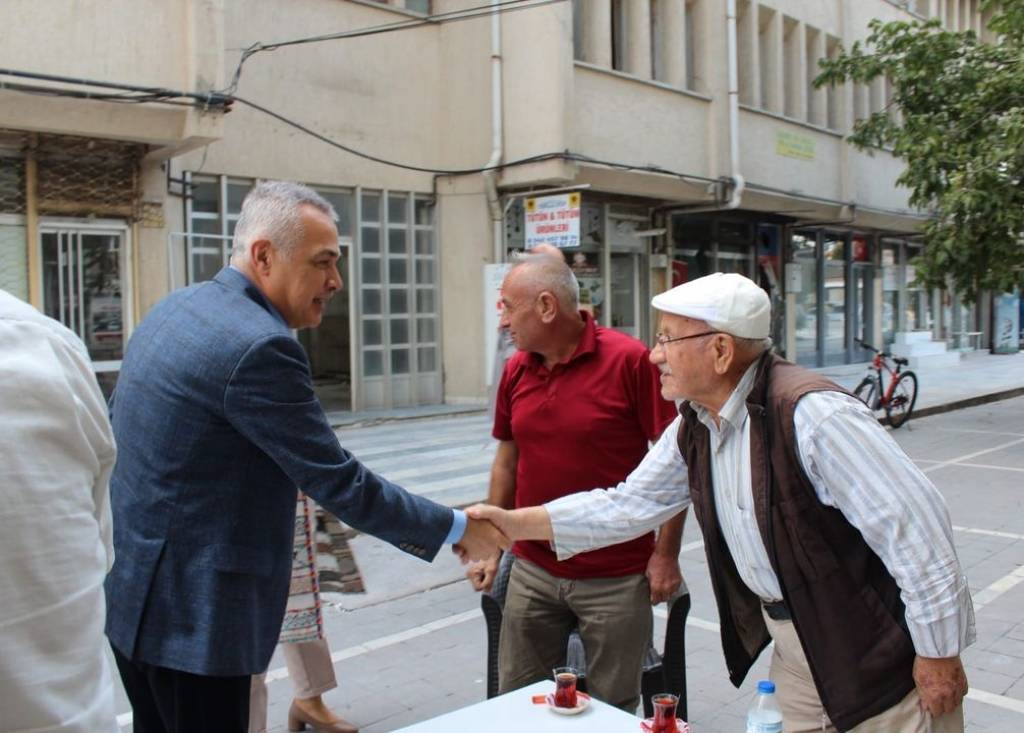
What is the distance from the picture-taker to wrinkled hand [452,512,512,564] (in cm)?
301

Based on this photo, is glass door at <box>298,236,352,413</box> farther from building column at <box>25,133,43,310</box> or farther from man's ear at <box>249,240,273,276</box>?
man's ear at <box>249,240,273,276</box>

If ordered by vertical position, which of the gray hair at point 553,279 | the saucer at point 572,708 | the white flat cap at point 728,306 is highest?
the gray hair at point 553,279

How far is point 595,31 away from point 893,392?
288 inches

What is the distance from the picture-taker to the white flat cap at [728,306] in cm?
251

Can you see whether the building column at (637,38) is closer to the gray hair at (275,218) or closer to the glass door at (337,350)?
the glass door at (337,350)

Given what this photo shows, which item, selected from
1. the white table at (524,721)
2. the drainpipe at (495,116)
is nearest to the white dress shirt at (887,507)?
the white table at (524,721)

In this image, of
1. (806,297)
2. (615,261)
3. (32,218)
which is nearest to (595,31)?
(615,261)

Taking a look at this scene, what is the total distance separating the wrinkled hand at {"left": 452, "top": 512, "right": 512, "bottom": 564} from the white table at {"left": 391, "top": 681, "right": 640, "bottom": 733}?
493mm

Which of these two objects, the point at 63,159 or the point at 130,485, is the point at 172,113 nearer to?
the point at 63,159

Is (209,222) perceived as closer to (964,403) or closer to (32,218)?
(32,218)

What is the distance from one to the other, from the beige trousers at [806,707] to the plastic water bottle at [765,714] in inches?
5.4

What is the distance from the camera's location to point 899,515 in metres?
2.21

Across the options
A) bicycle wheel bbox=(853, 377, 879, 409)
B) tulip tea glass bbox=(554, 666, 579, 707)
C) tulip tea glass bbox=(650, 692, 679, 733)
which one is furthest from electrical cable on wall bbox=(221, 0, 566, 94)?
tulip tea glass bbox=(650, 692, 679, 733)

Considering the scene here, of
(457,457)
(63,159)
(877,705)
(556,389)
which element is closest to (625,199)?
(457,457)
